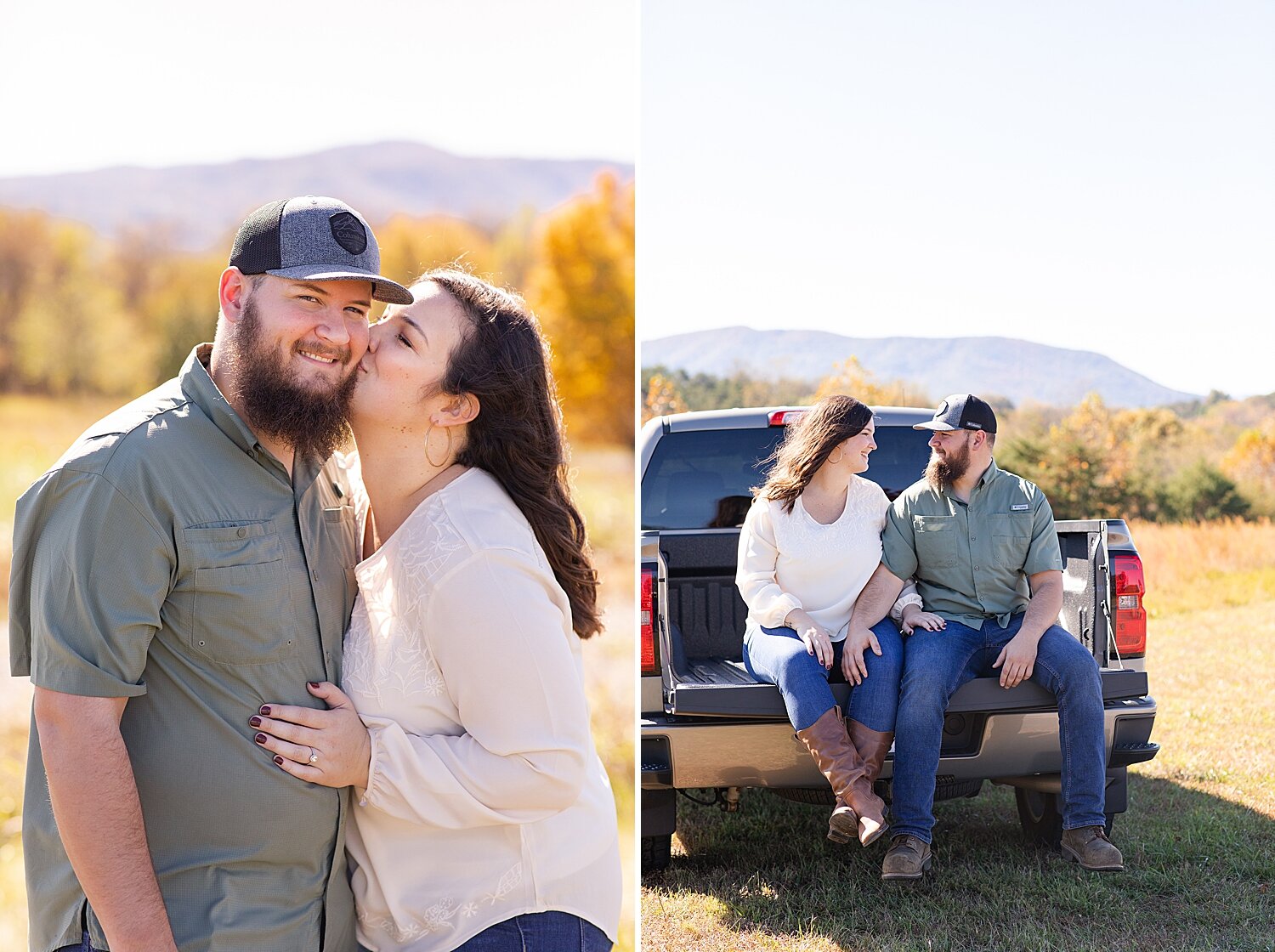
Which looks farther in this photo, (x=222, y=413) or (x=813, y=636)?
(x=813, y=636)

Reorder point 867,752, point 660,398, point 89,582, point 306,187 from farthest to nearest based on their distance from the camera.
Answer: point 660,398
point 306,187
point 867,752
point 89,582

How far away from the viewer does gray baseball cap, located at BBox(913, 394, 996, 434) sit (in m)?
4.10

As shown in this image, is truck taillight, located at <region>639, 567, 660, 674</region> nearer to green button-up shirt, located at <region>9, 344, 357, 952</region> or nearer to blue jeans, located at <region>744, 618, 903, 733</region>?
blue jeans, located at <region>744, 618, 903, 733</region>

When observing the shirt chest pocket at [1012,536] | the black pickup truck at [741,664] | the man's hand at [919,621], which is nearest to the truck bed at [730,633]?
the black pickup truck at [741,664]

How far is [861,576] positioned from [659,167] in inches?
672

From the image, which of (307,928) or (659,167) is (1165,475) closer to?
(659,167)

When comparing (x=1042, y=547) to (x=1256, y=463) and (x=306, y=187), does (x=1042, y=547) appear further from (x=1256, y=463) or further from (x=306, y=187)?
(x=306, y=187)

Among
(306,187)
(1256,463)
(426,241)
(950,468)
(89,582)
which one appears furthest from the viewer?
(306,187)

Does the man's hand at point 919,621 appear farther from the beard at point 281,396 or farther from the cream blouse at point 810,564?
the beard at point 281,396

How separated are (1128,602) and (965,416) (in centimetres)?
95

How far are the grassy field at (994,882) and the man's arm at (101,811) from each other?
7.87 feet

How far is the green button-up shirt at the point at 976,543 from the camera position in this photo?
4043 millimetres

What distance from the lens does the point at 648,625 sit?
3.81 metres

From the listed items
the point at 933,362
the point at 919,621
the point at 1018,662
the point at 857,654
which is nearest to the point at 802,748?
the point at 857,654
